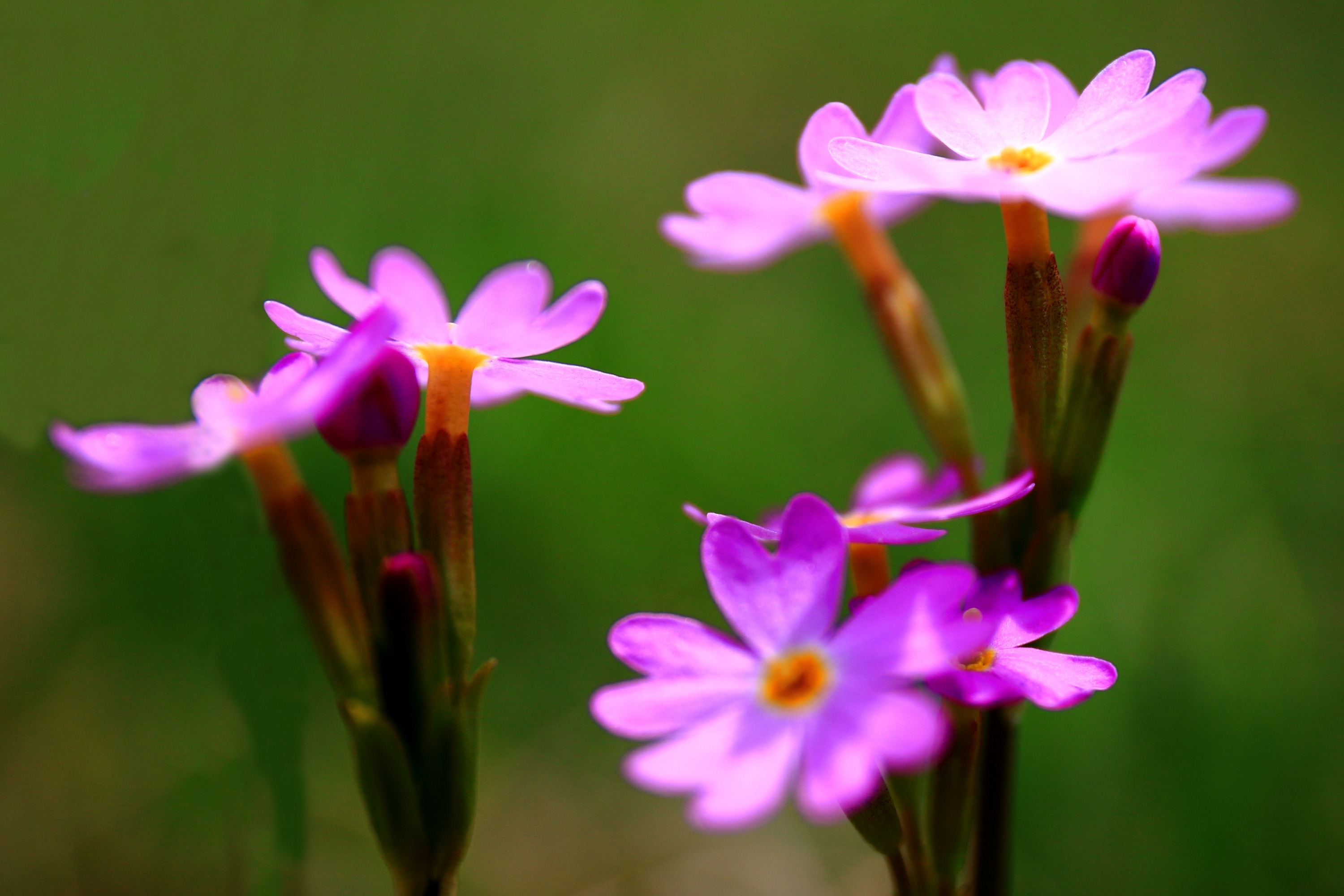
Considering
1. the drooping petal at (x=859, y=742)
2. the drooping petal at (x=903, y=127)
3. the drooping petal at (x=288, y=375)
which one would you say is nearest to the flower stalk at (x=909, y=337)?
the drooping petal at (x=903, y=127)

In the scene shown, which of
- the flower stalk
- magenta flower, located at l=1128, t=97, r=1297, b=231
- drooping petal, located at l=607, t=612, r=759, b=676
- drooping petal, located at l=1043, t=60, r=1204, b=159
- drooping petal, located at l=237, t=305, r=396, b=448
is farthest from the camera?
the flower stalk

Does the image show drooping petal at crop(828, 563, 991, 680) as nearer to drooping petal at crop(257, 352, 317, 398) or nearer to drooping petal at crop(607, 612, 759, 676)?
drooping petal at crop(607, 612, 759, 676)

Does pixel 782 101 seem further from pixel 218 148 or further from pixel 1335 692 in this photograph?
pixel 1335 692

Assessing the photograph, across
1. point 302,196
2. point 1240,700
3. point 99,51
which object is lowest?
point 1240,700

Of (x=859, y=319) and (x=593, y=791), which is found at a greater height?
(x=859, y=319)

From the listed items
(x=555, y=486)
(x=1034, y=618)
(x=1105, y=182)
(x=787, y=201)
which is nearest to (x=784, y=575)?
(x=1034, y=618)

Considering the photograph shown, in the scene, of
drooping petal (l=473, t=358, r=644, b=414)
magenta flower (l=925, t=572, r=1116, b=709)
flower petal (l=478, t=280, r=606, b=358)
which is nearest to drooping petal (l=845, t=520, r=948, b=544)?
magenta flower (l=925, t=572, r=1116, b=709)

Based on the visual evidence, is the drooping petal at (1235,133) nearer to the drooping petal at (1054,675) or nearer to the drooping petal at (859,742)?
the drooping petal at (1054,675)

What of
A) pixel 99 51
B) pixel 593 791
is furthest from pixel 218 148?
pixel 593 791
